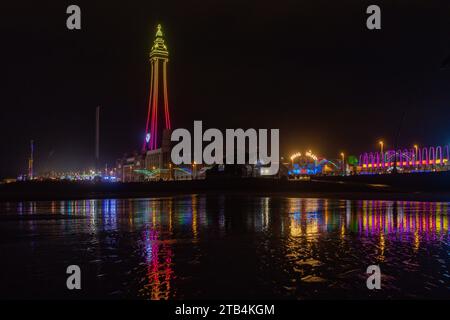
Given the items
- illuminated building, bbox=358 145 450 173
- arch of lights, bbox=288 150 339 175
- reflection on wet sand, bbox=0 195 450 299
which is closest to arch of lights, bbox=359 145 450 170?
illuminated building, bbox=358 145 450 173

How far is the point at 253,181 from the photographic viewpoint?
68312 mm

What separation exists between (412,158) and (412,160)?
0.65 metres

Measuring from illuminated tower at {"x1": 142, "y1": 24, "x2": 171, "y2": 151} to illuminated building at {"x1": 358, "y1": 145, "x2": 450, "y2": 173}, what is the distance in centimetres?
6914

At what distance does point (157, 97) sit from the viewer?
16675 centimetres

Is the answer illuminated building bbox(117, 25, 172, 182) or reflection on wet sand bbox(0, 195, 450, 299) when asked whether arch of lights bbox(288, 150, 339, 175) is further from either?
reflection on wet sand bbox(0, 195, 450, 299)

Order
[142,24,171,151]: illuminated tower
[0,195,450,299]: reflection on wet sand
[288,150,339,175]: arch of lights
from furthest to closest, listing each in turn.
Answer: [288,150,339,175]: arch of lights
[142,24,171,151]: illuminated tower
[0,195,450,299]: reflection on wet sand

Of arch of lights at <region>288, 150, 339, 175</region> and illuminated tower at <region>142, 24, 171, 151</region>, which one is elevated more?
illuminated tower at <region>142, 24, 171, 151</region>

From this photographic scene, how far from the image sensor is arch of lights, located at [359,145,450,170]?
390 ft

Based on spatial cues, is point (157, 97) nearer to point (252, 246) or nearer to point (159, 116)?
point (159, 116)

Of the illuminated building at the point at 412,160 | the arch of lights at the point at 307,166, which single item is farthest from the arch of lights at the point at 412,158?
the arch of lights at the point at 307,166

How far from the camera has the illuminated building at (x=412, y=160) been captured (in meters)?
118

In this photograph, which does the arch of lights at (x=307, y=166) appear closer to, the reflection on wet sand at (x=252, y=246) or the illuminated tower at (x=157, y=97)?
A: the illuminated tower at (x=157, y=97)

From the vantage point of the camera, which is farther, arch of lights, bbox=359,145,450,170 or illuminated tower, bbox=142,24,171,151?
illuminated tower, bbox=142,24,171,151

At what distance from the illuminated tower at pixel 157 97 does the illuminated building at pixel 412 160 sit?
69144mm
